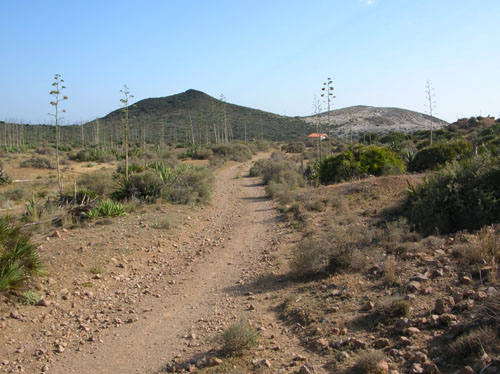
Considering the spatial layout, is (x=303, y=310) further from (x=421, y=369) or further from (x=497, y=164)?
(x=497, y=164)

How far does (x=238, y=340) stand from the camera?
434 centimetres

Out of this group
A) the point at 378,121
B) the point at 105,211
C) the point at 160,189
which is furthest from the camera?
the point at 378,121

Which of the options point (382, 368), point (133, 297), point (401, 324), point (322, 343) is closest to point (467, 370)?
point (382, 368)

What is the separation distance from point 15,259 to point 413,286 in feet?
18.4

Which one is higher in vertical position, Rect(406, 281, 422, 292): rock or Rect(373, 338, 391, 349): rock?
Rect(406, 281, 422, 292): rock

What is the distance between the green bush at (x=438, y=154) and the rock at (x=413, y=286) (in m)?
12.5

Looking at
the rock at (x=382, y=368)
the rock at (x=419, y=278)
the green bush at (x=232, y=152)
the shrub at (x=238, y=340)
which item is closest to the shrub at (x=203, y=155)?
the green bush at (x=232, y=152)

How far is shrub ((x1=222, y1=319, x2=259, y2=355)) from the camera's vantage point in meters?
4.34

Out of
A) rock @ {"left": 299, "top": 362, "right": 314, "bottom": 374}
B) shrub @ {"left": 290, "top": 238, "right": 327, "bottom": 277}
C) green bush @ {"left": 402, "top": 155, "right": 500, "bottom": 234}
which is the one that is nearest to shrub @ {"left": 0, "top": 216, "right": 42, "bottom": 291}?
shrub @ {"left": 290, "top": 238, "right": 327, "bottom": 277}

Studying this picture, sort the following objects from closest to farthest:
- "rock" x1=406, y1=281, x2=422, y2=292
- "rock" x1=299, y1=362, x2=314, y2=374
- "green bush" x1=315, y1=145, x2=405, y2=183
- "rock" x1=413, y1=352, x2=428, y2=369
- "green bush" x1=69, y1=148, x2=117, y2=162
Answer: "rock" x1=413, y1=352, x2=428, y2=369 → "rock" x1=299, y1=362, x2=314, y2=374 → "rock" x1=406, y1=281, x2=422, y2=292 → "green bush" x1=315, y1=145, x2=405, y2=183 → "green bush" x1=69, y1=148, x2=117, y2=162

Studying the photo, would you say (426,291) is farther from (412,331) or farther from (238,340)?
(238,340)

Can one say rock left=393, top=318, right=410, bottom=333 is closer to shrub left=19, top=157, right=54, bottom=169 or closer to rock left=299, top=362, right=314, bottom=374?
rock left=299, top=362, right=314, bottom=374

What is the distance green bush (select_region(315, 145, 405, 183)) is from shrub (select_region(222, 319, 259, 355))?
479 inches

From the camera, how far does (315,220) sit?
34.0 feet
